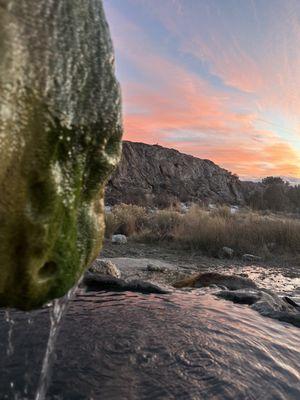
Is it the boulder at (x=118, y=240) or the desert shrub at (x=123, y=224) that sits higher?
the desert shrub at (x=123, y=224)

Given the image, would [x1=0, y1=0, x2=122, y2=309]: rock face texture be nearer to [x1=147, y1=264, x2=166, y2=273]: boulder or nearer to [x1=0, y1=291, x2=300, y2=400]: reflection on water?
[x1=0, y1=291, x2=300, y2=400]: reflection on water

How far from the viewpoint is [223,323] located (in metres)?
3.99

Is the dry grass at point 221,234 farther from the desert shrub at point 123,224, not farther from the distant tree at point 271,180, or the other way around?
the distant tree at point 271,180

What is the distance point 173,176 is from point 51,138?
40796mm

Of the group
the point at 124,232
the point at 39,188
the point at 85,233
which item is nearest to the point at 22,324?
the point at 85,233

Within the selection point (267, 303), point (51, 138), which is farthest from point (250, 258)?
point (51, 138)

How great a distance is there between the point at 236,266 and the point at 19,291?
8.06 m

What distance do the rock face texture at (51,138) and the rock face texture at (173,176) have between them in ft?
101

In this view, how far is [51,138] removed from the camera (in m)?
1.27

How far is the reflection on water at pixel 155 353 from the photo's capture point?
277 centimetres

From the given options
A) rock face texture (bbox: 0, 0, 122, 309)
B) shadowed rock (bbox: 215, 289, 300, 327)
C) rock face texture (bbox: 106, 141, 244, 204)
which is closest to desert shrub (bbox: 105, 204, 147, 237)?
shadowed rock (bbox: 215, 289, 300, 327)

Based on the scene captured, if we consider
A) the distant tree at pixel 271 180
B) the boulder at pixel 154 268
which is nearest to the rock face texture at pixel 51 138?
→ the boulder at pixel 154 268

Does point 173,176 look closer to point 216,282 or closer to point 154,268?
point 154,268

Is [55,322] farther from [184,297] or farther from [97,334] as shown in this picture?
[184,297]
